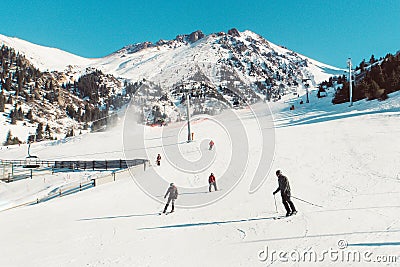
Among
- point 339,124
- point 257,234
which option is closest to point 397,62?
point 339,124

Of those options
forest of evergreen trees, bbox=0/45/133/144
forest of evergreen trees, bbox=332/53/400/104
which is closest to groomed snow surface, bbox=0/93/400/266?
forest of evergreen trees, bbox=332/53/400/104

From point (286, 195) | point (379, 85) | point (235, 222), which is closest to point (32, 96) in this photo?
point (379, 85)

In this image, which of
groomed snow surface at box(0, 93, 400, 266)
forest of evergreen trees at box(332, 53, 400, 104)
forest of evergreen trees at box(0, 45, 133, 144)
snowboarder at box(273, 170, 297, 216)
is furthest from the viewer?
forest of evergreen trees at box(0, 45, 133, 144)

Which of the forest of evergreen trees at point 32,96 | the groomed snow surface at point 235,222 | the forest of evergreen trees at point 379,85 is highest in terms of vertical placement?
the forest of evergreen trees at point 32,96

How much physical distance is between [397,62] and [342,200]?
44314 millimetres

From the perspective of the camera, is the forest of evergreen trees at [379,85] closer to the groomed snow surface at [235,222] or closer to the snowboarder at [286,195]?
the groomed snow surface at [235,222]

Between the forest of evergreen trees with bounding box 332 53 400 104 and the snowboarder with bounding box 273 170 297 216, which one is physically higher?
the forest of evergreen trees with bounding box 332 53 400 104

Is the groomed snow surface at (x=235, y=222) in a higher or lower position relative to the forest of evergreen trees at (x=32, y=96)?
lower

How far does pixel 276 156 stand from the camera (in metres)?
17.6

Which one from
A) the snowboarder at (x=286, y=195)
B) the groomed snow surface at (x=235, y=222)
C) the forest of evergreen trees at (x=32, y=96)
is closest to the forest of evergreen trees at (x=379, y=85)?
the groomed snow surface at (x=235, y=222)

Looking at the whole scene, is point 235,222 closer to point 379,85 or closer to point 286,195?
point 286,195

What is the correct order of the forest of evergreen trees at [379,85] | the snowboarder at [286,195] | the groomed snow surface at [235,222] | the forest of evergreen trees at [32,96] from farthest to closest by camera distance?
1. the forest of evergreen trees at [32,96]
2. the forest of evergreen trees at [379,85]
3. the snowboarder at [286,195]
4. the groomed snow surface at [235,222]

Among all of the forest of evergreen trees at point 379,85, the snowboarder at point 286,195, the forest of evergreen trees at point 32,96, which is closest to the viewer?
the snowboarder at point 286,195

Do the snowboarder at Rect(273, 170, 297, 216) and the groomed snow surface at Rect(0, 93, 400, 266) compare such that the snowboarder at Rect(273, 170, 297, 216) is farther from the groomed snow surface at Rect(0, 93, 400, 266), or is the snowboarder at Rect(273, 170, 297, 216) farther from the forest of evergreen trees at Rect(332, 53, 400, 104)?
the forest of evergreen trees at Rect(332, 53, 400, 104)
